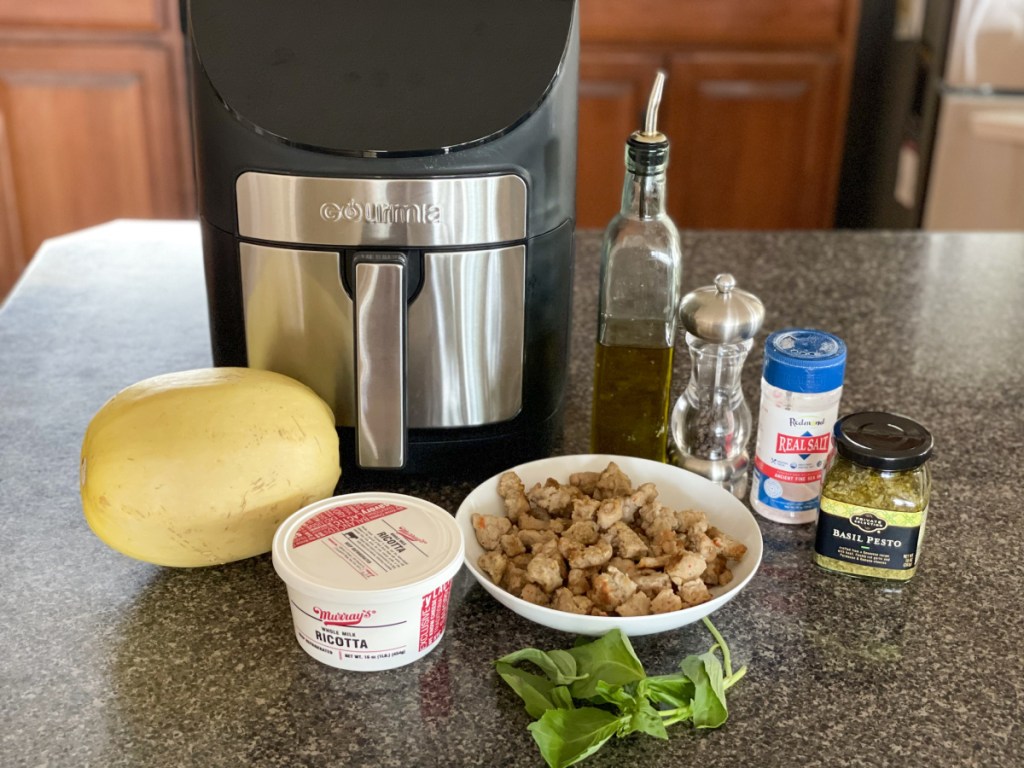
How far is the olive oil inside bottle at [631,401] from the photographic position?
0.84 metres

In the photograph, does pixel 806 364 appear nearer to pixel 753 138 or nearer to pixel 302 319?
pixel 302 319

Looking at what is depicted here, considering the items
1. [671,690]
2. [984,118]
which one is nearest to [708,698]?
[671,690]

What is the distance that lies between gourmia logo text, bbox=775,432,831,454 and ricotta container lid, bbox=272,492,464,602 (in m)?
0.25

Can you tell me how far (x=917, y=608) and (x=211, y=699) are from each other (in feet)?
1.48

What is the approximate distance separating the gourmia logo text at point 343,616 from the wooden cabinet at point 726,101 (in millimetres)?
1854

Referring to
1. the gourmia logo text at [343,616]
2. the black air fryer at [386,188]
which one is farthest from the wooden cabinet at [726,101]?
the gourmia logo text at [343,616]

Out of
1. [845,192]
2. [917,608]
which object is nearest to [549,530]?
[917,608]

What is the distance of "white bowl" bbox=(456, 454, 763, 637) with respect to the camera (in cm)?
66

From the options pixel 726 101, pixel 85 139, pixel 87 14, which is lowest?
pixel 85 139

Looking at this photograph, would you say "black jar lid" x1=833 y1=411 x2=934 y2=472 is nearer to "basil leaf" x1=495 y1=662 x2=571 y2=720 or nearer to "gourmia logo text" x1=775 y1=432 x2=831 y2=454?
"gourmia logo text" x1=775 y1=432 x2=831 y2=454

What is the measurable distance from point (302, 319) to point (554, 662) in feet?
1.06

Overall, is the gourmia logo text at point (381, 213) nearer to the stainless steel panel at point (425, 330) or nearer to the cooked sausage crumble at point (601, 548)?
the stainless steel panel at point (425, 330)

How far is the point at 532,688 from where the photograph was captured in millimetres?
632

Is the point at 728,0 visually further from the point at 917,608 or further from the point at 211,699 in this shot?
the point at 211,699
